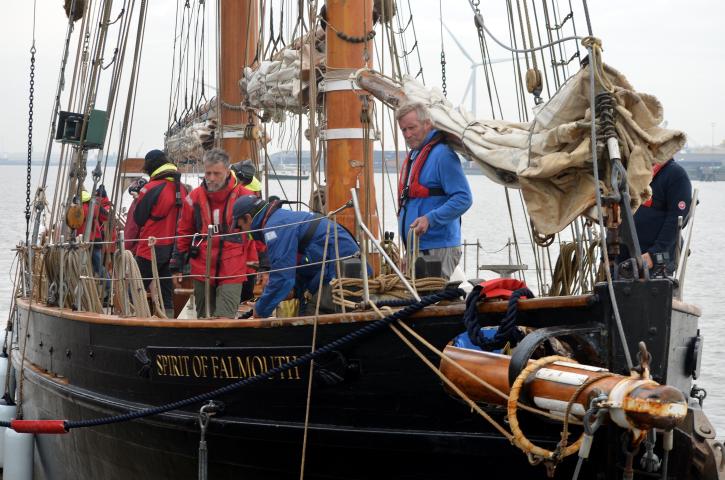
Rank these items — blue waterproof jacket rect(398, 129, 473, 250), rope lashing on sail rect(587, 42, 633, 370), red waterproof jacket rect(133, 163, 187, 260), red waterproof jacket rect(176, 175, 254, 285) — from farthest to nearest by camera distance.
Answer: red waterproof jacket rect(133, 163, 187, 260) → red waterproof jacket rect(176, 175, 254, 285) → blue waterproof jacket rect(398, 129, 473, 250) → rope lashing on sail rect(587, 42, 633, 370)

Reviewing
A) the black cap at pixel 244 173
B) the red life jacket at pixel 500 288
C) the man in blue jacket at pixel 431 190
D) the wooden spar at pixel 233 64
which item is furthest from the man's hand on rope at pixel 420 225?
the wooden spar at pixel 233 64

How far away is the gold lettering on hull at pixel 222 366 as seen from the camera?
5.92m

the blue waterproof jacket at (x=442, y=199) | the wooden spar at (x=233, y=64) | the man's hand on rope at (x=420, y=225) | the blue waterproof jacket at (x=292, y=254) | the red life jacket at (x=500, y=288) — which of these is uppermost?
the wooden spar at (x=233, y=64)

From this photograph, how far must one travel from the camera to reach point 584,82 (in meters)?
4.96

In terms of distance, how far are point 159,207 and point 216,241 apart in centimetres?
133

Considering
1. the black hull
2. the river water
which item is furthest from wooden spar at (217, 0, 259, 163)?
the black hull

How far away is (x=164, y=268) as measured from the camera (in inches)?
336

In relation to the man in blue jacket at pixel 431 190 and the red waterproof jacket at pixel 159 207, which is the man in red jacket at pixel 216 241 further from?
the man in blue jacket at pixel 431 190

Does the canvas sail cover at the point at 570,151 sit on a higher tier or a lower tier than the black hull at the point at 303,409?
higher

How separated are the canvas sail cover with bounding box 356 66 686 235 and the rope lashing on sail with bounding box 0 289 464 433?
0.64 m

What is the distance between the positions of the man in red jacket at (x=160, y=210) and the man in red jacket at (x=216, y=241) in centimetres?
84

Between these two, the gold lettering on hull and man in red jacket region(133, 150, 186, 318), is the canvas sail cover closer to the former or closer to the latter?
the gold lettering on hull

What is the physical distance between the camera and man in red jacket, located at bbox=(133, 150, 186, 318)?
8.45m

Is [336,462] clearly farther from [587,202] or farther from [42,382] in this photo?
[42,382]
